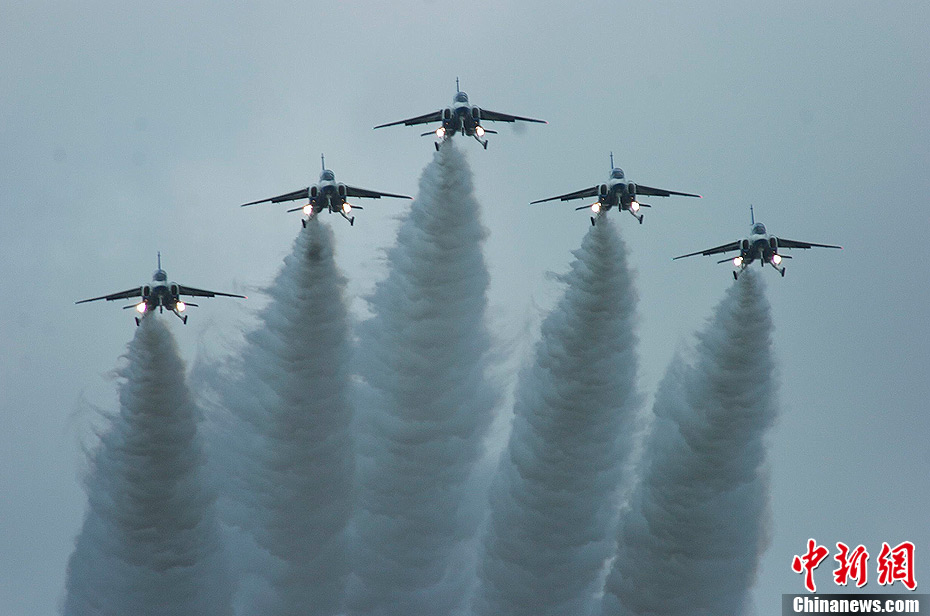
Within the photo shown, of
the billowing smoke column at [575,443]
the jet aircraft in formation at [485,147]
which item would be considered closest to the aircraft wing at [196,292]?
the jet aircraft in formation at [485,147]

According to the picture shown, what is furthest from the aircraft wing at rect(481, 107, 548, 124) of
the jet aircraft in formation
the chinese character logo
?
the chinese character logo

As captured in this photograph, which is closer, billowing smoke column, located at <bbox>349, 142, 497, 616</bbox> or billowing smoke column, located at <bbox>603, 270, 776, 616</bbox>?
billowing smoke column, located at <bbox>603, 270, 776, 616</bbox>

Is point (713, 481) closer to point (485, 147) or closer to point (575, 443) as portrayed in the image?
point (575, 443)

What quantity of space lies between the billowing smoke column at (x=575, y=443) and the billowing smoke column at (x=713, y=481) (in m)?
2.68

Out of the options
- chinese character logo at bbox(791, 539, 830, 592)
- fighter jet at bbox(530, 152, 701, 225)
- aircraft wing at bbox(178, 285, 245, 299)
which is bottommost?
chinese character logo at bbox(791, 539, 830, 592)

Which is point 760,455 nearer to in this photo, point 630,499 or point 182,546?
point 630,499

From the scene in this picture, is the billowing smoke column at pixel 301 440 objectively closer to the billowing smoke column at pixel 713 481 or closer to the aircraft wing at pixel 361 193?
the aircraft wing at pixel 361 193

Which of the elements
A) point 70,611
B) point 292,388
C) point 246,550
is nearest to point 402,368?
point 292,388

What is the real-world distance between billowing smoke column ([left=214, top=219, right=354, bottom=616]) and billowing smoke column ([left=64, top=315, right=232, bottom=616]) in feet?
11.2

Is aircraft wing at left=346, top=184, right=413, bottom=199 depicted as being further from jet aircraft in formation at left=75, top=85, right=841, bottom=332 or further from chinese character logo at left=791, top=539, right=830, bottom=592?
chinese character logo at left=791, top=539, right=830, bottom=592

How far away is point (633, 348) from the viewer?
12475 centimetres

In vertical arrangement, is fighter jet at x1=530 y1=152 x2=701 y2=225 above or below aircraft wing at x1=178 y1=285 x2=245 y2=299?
above

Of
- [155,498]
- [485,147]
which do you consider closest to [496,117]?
[485,147]

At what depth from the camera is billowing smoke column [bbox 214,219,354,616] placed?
12412 cm
